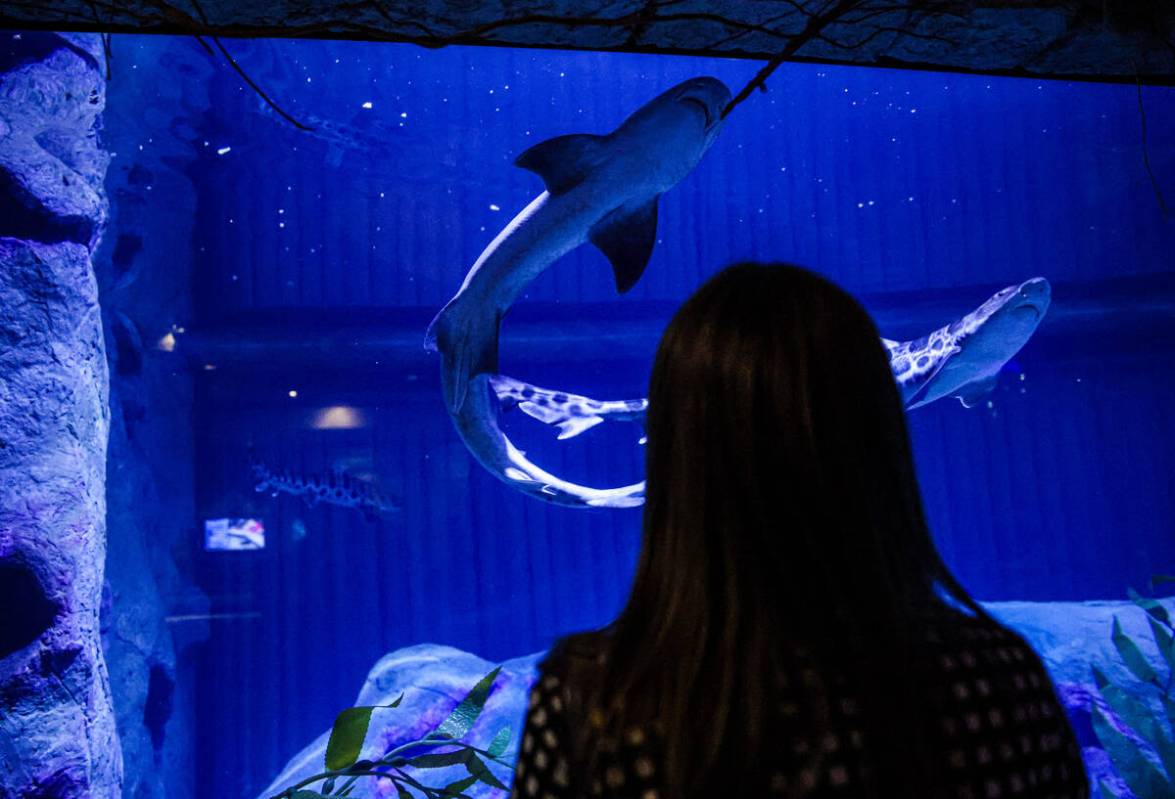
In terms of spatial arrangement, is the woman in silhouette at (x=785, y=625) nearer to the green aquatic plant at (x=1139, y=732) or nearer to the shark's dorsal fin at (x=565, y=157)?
the green aquatic plant at (x=1139, y=732)

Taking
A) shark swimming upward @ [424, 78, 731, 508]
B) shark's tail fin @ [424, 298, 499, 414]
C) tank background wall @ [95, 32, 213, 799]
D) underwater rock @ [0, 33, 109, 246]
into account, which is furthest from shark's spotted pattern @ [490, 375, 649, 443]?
tank background wall @ [95, 32, 213, 799]

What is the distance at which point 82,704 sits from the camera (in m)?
4.52

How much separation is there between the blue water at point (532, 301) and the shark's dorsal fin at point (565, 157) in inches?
281

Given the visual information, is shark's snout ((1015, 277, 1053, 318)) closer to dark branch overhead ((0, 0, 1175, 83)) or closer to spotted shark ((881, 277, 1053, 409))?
spotted shark ((881, 277, 1053, 409))

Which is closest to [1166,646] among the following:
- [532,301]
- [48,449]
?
[48,449]

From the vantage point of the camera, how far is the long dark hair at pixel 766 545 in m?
0.70

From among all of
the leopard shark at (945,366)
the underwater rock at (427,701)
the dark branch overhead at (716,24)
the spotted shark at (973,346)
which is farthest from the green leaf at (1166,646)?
the underwater rock at (427,701)

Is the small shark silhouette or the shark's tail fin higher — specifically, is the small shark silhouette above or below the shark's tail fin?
below

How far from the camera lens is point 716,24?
6.63 ft

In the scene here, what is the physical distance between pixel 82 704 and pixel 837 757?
17.1 feet

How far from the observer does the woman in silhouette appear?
69 cm

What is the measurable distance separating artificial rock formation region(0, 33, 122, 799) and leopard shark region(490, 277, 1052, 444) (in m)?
2.67

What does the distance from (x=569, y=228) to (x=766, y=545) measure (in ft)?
8.26

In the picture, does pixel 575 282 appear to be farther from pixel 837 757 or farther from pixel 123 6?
pixel 837 757
